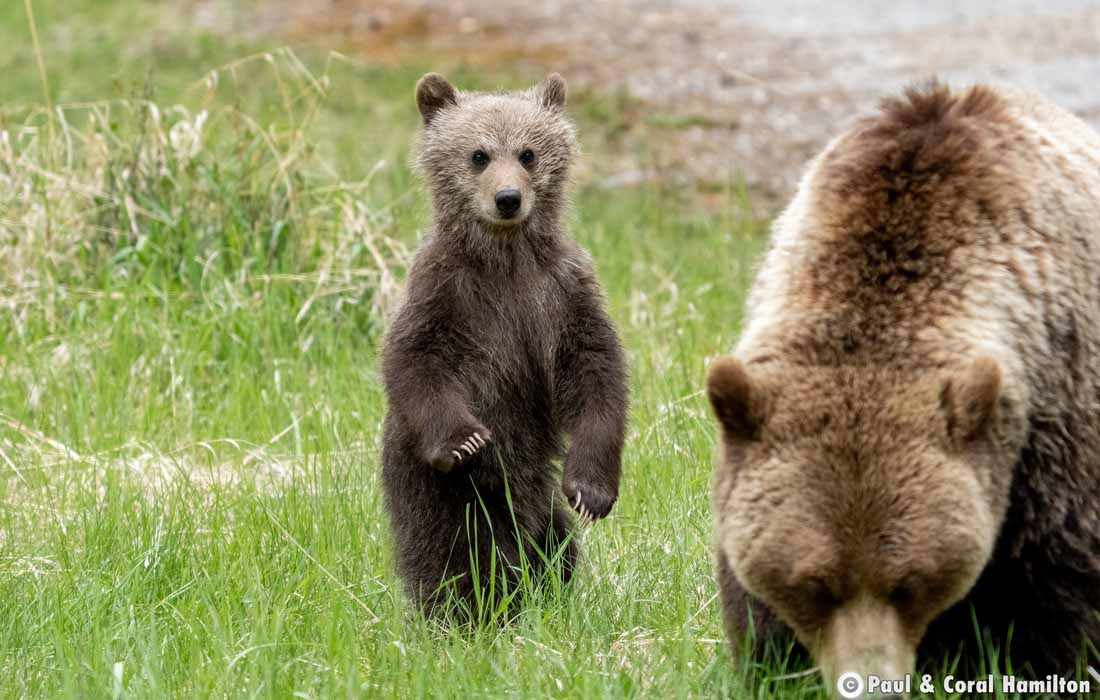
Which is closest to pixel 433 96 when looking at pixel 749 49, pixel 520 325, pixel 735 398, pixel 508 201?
pixel 508 201

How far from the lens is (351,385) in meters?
7.23

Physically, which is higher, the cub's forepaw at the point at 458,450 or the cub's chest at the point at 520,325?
the cub's chest at the point at 520,325

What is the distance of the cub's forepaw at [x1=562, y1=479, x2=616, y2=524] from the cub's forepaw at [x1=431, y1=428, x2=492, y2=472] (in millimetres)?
313

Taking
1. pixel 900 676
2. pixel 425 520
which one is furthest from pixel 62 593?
pixel 900 676

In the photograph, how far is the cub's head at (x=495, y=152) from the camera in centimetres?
535

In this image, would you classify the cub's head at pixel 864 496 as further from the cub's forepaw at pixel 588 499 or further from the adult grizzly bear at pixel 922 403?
the cub's forepaw at pixel 588 499

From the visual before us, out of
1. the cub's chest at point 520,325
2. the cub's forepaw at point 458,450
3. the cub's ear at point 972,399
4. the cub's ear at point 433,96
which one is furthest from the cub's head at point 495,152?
the cub's ear at point 972,399

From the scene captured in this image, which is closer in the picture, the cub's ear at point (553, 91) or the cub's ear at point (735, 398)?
the cub's ear at point (735, 398)

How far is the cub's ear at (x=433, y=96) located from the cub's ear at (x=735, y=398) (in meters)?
2.32

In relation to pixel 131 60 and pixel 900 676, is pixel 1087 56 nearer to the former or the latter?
pixel 131 60

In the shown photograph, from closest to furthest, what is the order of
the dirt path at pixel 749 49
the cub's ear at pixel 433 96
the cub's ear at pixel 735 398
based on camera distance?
1. the cub's ear at pixel 735 398
2. the cub's ear at pixel 433 96
3. the dirt path at pixel 749 49

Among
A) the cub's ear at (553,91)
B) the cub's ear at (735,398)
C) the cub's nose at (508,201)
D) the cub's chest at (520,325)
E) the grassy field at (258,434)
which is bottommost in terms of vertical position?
the grassy field at (258,434)

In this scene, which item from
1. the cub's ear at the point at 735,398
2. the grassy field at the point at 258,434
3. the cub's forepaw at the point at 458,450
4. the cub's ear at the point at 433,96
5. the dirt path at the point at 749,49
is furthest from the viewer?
the dirt path at the point at 749,49

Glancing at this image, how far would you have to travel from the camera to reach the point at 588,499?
5.02 meters
